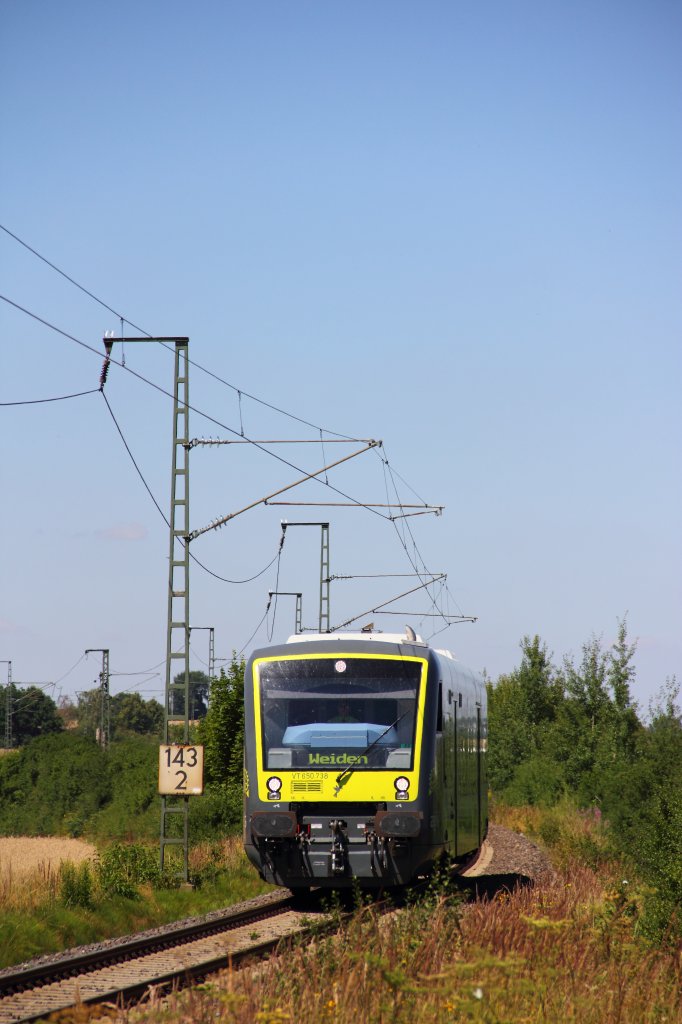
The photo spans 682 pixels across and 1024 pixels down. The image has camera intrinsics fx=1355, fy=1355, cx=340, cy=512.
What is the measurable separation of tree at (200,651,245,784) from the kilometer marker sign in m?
21.9

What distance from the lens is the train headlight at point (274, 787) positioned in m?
15.9

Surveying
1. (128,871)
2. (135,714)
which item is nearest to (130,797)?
(128,871)

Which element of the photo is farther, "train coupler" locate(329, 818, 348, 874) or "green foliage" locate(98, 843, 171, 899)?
"green foliage" locate(98, 843, 171, 899)

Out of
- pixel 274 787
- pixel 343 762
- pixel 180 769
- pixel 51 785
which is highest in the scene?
pixel 343 762

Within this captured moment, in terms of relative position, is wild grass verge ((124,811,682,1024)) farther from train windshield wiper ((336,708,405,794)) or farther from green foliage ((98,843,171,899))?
green foliage ((98,843,171,899))

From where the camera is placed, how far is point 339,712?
16156mm

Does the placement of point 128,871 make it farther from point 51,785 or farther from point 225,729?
point 51,785

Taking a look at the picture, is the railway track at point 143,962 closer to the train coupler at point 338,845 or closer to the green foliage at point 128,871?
the train coupler at point 338,845

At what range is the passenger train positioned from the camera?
1570 centimetres

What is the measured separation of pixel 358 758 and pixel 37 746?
6093cm

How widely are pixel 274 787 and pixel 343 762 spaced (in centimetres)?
87

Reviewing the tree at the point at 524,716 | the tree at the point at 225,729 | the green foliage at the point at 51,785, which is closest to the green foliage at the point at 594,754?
the tree at the point at 524,716

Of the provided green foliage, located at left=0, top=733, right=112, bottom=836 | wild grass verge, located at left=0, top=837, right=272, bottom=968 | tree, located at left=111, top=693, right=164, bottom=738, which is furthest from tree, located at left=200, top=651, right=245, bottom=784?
tree, located at left=111, top=693, right=164, bottom=738

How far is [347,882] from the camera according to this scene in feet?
51.9
